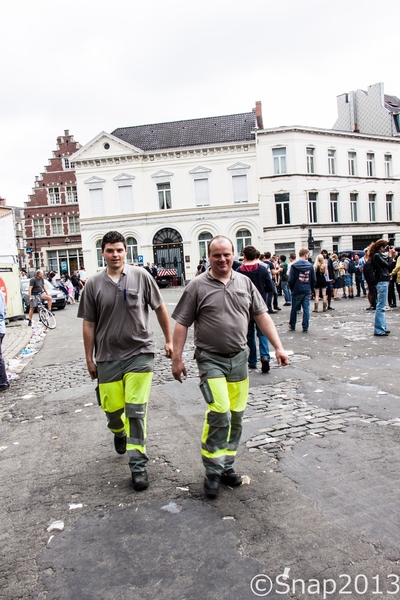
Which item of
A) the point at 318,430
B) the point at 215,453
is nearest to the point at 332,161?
the point at 318,430

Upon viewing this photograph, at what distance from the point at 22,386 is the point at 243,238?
107 ft

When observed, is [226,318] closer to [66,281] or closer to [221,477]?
[221,477]

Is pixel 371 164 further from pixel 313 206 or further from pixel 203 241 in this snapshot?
pixel 203 241

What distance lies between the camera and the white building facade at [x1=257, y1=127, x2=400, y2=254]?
37719mm

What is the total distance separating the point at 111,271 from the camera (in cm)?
407

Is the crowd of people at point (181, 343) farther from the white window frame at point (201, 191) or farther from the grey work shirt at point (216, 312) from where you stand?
the white window frame at point (201, 191)

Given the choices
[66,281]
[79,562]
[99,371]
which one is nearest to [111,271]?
[99,371]

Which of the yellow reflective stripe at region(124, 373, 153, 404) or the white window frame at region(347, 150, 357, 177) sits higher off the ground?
the white window frame at region(347, 150, 357, 177)

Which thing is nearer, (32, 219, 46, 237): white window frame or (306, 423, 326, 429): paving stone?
(306, 423, 326, 429): paving stone

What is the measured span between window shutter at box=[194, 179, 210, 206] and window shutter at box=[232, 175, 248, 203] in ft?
7.21

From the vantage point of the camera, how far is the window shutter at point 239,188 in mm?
38719

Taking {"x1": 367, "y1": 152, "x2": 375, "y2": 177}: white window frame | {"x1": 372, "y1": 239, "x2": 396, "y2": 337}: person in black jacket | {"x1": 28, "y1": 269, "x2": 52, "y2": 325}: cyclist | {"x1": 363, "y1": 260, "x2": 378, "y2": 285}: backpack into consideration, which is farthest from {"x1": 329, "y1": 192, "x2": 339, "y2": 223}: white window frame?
{"x1": 372, "y1": 239, "x2": 396, "y2": 337}: person in black jacket

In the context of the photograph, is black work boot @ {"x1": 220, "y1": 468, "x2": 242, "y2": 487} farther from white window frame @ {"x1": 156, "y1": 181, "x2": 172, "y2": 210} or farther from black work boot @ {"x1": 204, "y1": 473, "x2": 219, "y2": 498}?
white window frame @ {"x1": 156, "y1": 181, "x2": 172, "y2": 210}

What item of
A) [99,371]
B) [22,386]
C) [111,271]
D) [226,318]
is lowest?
[22,386]
